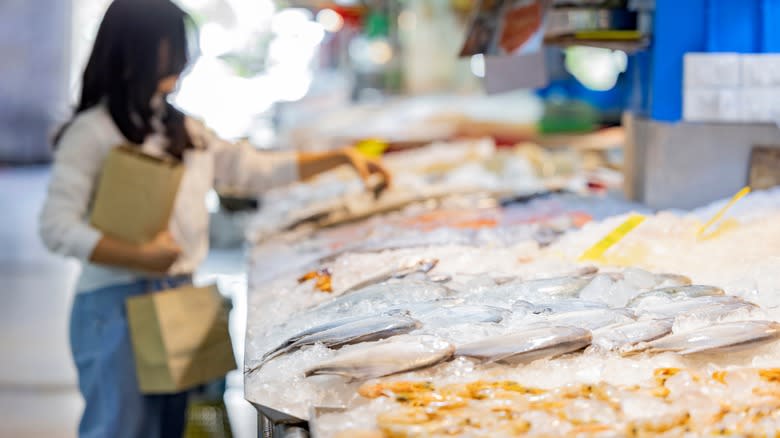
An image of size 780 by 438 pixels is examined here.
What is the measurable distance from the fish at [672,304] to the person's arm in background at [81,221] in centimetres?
152

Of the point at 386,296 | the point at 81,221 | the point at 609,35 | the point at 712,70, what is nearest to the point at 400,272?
the point at 386,296

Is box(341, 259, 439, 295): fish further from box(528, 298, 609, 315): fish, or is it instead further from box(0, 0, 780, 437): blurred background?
box(0, 0, 780, 437): blurred background

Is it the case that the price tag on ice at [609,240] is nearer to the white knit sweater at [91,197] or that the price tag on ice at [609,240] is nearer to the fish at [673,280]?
the fish at [673,280]

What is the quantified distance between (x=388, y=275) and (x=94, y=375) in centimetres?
119

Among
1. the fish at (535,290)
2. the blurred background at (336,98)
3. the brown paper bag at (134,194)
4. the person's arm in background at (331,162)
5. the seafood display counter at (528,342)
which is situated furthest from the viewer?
the person's arm in background at (331,162)

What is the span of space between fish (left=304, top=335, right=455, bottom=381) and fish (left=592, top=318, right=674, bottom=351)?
28cm

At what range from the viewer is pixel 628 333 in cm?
162

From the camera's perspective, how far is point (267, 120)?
9.66 meters

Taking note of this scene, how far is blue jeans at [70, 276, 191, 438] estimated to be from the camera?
2793 millimetres

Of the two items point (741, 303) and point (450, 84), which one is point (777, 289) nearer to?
point (741, 303)

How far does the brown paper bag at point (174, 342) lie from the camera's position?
277 cm

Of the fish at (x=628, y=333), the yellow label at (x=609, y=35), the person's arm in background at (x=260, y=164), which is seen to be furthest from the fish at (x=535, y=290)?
the person's arm in background at (x=260, y=164)

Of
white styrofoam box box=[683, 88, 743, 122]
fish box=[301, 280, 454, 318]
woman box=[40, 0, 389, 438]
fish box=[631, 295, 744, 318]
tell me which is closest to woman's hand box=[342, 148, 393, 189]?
woman box=[40, 0, 389, 438]

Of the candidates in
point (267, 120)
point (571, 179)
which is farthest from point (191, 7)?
point (571, 179)
